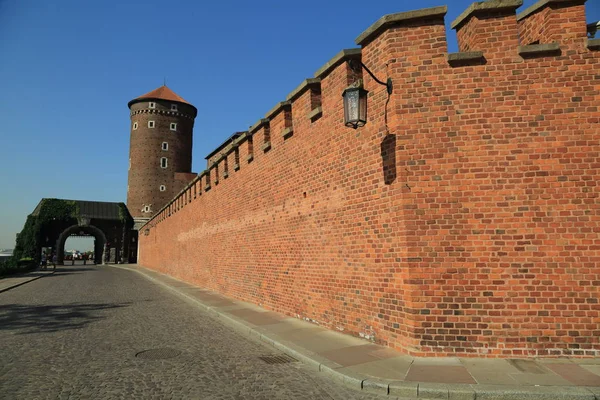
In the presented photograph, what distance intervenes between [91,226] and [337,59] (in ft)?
174

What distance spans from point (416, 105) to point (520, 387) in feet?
12.9

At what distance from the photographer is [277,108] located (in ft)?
31.4

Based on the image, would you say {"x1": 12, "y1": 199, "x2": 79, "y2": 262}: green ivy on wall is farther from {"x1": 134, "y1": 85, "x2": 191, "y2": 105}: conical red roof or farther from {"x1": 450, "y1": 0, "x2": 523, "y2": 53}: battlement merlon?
{"x1": 450, "y1": 0, "x2": 523, "y2": 53}: battlement merlon

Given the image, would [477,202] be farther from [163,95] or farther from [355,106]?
[163,95]

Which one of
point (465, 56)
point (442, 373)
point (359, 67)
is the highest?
point (359, 67)

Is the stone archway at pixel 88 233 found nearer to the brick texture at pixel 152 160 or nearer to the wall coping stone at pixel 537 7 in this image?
the brick texture at pixel 152 160

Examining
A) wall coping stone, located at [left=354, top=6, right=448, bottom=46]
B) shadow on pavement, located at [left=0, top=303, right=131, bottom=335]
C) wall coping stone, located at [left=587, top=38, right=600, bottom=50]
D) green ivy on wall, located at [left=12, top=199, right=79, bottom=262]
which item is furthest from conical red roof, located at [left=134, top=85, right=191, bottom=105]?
wall coping stone, located at [left=587, top=38, right=600, bottom=50]

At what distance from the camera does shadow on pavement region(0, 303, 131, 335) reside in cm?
827

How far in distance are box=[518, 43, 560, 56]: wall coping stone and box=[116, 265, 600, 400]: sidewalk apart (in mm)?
4334

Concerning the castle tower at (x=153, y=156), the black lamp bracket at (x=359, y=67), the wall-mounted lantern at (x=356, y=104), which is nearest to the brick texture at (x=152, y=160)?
the castle tower at (x=153, y=156)

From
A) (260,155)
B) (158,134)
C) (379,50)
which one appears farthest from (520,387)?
(158,134)

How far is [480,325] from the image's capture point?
5258mm

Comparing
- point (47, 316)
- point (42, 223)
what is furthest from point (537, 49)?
point (42, 223)

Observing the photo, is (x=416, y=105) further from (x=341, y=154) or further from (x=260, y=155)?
(x=260, y=155)
